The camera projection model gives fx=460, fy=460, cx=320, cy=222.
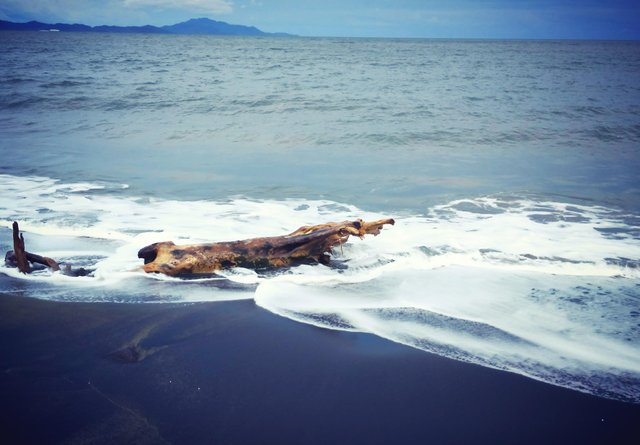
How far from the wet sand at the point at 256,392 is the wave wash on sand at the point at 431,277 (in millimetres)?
263

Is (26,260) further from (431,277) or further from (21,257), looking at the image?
(431,277)

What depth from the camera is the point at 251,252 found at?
4.45 metres

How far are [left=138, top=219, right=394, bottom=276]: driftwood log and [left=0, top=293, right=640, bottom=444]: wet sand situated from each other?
95 cm

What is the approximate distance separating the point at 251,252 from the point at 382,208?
335cm

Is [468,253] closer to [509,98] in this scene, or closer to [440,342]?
[440,342]

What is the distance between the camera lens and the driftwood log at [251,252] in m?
4.29

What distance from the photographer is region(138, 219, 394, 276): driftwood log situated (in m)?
4.29

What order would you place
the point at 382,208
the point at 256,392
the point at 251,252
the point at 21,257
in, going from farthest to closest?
the point at 382,208
the point at 251,252
the point at 21,257
the point at 256,392

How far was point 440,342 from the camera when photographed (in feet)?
10.5

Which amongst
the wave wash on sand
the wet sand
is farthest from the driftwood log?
the wet sand

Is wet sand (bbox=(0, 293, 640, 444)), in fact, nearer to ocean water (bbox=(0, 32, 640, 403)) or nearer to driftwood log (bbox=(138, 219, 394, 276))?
ocean water (bbox=(0, 32, 640, 403))

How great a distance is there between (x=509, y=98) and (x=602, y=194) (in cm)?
1437

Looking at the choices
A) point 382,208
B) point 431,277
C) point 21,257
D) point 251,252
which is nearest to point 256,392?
point 251,252

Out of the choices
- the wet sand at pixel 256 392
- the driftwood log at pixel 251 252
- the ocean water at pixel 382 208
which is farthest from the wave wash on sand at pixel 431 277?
the wet sand at pixel 256 392
